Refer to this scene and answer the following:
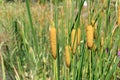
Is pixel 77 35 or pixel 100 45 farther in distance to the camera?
pixel 100 45

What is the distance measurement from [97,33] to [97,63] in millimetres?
108

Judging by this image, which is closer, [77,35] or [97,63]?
[77,35]

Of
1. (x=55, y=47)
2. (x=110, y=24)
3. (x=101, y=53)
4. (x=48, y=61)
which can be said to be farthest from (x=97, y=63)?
(x=48, y=61)

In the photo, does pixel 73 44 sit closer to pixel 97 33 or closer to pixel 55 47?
pixel 55 47

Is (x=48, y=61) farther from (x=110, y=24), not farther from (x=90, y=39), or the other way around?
(x=90, y=39)

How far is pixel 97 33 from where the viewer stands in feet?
3.54

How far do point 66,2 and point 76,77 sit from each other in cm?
26

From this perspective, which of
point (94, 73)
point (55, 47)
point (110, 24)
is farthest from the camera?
point (110, 24)

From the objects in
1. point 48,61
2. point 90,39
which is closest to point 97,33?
point 90,39

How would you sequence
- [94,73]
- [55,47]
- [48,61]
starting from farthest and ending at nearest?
[48,61], [94,73], [55,47]

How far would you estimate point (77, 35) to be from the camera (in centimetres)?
87

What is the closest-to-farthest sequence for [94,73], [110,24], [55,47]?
[55,47], [94,73], [110,24]

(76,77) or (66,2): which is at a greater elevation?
(66,2)

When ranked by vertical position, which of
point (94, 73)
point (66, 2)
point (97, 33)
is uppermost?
point (66, 2)
